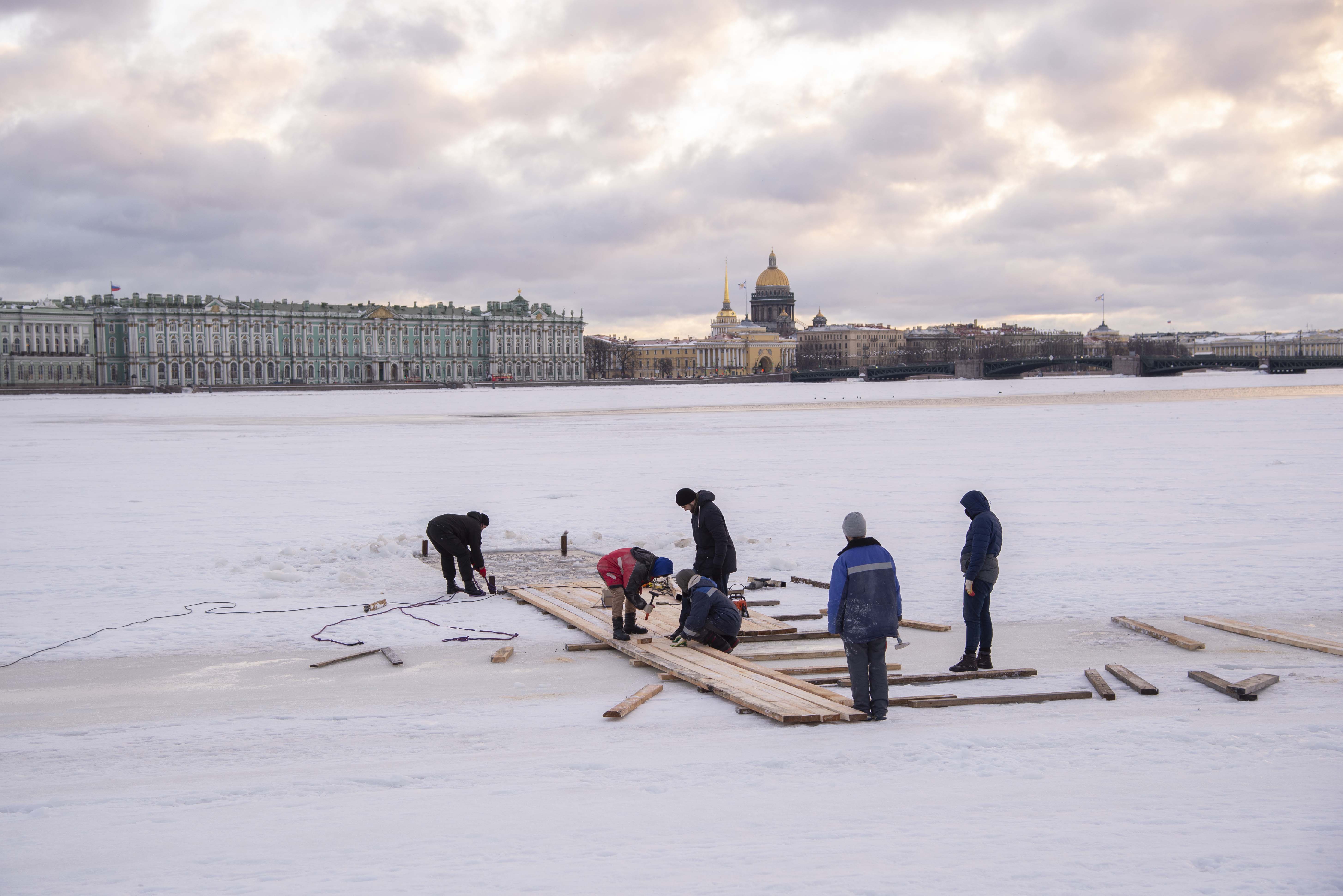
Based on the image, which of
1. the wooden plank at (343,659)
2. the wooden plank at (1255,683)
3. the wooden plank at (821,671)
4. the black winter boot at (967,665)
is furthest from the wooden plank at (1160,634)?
the wooden plank at (343,659)

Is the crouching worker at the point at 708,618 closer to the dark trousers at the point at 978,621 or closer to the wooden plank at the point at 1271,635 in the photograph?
the dark trousers at the point at 978,621

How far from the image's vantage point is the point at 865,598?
24.3 ft

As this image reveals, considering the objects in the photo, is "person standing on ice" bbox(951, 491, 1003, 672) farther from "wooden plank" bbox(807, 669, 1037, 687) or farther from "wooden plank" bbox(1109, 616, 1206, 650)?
"wooden plank" bbox(1109, 616, 1206, 650)

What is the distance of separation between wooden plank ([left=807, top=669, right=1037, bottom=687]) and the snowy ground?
14cm

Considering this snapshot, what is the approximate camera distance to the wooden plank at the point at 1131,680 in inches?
318

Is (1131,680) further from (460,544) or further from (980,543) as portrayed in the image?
(460,544)

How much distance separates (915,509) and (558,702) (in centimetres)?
1039

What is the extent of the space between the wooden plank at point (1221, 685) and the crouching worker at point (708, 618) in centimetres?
327

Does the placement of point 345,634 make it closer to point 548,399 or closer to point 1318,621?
point 1318,621

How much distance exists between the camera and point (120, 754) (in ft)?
23.4

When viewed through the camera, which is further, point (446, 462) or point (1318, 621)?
point (446, 462)

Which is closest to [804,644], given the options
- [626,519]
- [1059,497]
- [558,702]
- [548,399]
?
[558,702]

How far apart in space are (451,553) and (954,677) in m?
5.50

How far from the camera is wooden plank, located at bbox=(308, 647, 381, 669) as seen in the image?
9289 millimetres
